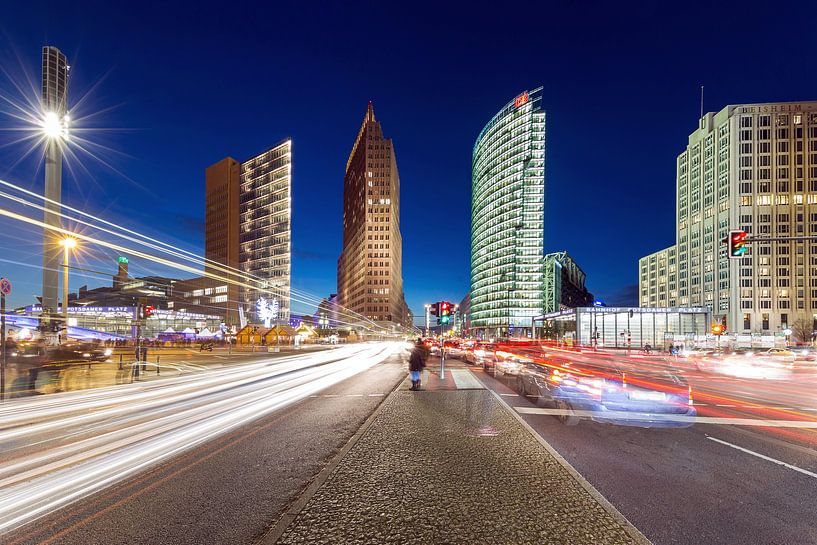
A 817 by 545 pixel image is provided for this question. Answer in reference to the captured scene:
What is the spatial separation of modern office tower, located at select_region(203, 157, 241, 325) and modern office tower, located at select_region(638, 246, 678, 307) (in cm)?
13733

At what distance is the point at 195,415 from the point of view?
34.6ft

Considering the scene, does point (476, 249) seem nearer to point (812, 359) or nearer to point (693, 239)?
point (693, 239)

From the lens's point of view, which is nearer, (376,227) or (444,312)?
(444,312)

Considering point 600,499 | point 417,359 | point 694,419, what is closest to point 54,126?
point 417,359

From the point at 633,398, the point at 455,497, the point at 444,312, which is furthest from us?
the point at 444,312

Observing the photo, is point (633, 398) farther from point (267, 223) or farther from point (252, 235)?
point (252, 235)

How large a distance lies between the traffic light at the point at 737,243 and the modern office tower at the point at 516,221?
120 m

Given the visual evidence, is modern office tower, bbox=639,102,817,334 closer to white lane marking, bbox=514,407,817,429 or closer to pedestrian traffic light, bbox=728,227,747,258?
pedestrian traffic light, bbox=728,227,747,258

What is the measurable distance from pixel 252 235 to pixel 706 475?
11069 centimetres

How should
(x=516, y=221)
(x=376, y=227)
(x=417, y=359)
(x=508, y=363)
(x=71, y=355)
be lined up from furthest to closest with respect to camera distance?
(x=376, y=227) → (x=516, y=221) → (x=71, y=355) → (x=508, y=363) → (x=417, y=359)

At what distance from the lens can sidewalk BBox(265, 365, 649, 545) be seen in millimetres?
4352

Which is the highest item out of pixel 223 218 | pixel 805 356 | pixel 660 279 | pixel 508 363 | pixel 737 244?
pixel 223 218

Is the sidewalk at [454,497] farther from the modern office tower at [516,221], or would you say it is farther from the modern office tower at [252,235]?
the modern office tower at [516,221]

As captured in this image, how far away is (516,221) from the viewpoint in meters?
135
